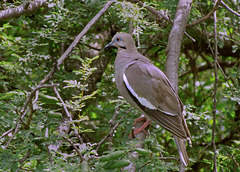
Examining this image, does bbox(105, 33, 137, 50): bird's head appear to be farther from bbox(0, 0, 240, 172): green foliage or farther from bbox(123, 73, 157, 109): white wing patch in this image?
bbox(123, 73, 157, 109): white wing patch

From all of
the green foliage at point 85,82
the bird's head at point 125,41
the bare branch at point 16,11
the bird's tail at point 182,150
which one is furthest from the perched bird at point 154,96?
the bare branch at point 16,11

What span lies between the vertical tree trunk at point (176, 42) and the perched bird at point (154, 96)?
7 centimetres

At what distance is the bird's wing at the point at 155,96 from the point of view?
295 cm

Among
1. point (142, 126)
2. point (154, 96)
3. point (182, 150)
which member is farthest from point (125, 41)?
point (182, 150)

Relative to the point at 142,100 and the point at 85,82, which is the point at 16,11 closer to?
the point at 85,82

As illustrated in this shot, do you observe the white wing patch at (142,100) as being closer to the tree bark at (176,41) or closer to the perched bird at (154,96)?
the perched bird at (154,96)

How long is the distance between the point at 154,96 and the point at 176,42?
55 centimetres

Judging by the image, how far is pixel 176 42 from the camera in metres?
3.15

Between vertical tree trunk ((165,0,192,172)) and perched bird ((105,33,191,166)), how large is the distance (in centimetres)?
7

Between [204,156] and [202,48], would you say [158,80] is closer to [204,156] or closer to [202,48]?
[204,156]

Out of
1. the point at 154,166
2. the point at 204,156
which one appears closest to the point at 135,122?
the point at 154,166

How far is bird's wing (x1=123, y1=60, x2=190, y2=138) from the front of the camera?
116 inches

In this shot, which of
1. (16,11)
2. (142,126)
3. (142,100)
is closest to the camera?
(142,126)

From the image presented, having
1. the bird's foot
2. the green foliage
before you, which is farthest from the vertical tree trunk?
the bird's foot
